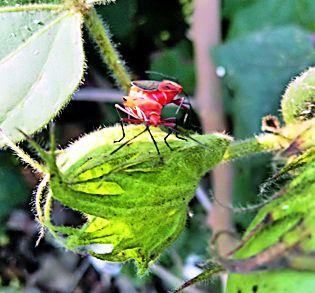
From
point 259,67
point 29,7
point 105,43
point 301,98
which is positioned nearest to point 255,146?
point 301,98

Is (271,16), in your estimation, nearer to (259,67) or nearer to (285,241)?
(259,67)

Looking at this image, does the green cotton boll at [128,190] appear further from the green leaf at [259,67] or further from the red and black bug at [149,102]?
the green leaf at [259,67]

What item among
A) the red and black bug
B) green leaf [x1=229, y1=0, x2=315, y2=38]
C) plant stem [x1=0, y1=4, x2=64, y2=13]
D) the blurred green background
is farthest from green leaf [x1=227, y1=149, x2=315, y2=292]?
green leaf [x1=229, y1=0, x2=315, y2=38]

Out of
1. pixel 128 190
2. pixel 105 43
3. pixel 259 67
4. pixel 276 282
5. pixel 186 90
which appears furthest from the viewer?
pixel 186 90

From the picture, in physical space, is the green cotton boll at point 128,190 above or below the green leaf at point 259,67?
above

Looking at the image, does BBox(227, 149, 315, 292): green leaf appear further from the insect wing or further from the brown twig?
the brown twig

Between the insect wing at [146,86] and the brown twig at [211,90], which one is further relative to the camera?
the brown twig at [211,90]

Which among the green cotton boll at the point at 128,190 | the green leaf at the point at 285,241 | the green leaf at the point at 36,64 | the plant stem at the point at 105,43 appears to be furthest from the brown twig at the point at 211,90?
the green leaf at the point at 285,241
